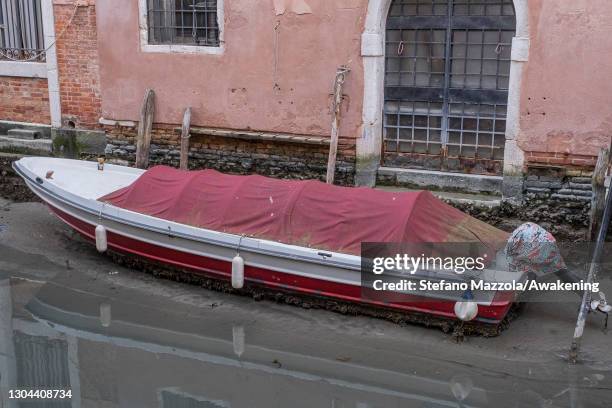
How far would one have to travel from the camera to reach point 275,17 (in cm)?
920

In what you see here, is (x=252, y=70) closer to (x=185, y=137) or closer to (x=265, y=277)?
(x=185, y=137)

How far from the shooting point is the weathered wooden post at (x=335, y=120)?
8898mm

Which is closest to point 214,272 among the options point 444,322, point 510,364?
point 444,322

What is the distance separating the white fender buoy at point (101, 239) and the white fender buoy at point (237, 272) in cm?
163

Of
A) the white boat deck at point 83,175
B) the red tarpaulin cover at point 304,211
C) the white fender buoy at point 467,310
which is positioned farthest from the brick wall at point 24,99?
the white fender buoy at point 467,310

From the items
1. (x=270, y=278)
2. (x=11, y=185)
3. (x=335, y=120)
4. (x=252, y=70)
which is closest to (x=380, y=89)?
(x=335, y=120)

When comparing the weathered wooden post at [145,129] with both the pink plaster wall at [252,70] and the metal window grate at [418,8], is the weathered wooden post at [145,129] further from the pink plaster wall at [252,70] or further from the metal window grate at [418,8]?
the metal window grate at [418,8]

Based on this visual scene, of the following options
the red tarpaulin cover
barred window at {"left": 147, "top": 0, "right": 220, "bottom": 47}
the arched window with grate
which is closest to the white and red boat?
the red tarpaulin cover

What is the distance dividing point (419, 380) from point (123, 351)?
2.52 meters

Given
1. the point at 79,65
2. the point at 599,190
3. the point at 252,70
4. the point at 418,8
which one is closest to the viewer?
the point at 599,190

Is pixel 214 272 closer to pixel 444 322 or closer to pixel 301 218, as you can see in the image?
pixel 301 218

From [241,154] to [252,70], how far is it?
3.68 ft

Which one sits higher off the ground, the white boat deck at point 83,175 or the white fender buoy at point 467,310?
the white boat deck at point 83,175

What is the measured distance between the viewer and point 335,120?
8984 millimetres
